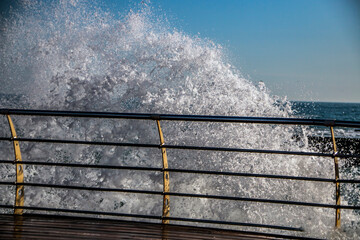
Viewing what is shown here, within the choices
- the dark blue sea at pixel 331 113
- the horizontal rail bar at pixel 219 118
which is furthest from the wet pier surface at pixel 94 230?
the dark blue sea at pixel 331 113

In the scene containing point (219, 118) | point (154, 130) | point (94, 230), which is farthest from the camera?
point (154, 130)

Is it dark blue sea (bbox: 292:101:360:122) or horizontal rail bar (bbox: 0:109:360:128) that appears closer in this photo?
horizontal rail bar (bbox: 0:109:360:128)

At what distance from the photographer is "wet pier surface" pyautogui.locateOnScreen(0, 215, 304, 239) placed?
208 cm

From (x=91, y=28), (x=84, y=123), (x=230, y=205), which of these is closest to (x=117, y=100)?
(x=84, y=123)

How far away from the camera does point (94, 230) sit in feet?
7.08

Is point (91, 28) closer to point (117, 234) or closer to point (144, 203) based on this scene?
point (144, 203)

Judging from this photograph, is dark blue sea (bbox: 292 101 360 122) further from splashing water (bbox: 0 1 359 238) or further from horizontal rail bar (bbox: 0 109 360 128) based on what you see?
horizontal rail bar (bbox: 0 109 360 128)

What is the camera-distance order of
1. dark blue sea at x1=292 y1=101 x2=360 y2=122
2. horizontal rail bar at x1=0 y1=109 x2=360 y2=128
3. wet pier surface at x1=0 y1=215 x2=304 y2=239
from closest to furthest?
horizontal rail bar at x1=0 y1=109 x2=360 y2=128 → wet pier surface at x1=0 y1=215 x2=304 y2=239 → dark blue sea at x1=292 y1=101 x2=360 y2=122

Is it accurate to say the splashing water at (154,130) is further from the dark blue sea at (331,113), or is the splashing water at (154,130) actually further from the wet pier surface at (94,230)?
the dark blue sea at (331,113)

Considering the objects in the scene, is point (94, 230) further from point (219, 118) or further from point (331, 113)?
point (331, 113)

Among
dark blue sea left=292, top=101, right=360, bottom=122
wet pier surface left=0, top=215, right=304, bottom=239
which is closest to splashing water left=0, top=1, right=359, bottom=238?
wet pier surface left=0, top=215, right=304, bottom=239

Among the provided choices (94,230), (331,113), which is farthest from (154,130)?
(331,113)

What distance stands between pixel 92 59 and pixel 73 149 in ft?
9.06

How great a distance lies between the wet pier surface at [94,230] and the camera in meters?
2.08
